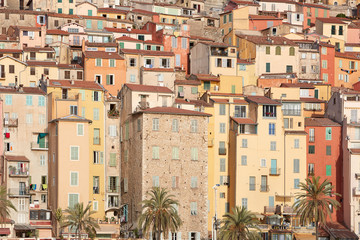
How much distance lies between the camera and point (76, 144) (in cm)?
9019

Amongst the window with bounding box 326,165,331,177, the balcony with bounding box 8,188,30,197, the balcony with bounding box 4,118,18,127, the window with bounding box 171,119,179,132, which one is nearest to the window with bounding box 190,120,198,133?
the window with bounding box 171,119,179,132

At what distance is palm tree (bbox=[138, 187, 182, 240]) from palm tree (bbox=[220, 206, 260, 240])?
443cm

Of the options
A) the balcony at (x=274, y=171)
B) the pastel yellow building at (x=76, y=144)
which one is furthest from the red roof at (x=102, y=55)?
the balcony at (x=274, y=171)

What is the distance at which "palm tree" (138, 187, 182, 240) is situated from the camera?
8488 cm

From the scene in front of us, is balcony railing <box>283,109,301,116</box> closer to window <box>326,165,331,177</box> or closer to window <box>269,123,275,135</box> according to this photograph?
window <box>269,123,275,135</box>

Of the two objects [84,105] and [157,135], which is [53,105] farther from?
[157,135]

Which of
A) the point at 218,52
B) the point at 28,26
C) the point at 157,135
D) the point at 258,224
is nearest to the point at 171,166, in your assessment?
the point at 157,135

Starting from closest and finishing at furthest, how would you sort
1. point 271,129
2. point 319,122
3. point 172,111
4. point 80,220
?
point 80,220 < point 172,111 < point 271,129 < point 319,122

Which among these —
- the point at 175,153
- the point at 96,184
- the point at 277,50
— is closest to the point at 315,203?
Result: the point at 175,153

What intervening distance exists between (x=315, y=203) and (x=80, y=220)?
23.4 m

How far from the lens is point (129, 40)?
11962 cm

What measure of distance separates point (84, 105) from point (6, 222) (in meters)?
16.1

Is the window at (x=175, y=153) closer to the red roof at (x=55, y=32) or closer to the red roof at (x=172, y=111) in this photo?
the red roof at (x=172, y=111)

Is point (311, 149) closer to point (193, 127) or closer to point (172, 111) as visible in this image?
point (193, 127)
